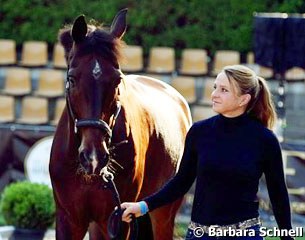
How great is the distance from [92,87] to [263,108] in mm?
1118

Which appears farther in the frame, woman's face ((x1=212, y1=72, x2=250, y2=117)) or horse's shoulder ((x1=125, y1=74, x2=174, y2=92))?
horse's shoulder ((x1=125, y1=74, x2=174, y2=92))

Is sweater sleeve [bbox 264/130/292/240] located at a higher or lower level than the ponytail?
lower

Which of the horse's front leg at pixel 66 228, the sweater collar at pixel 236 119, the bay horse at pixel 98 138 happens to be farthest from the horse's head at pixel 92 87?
the sweater collar at pixel 236 119

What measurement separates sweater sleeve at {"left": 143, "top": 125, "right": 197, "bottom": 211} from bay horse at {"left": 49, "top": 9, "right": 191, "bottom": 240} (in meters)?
0.45

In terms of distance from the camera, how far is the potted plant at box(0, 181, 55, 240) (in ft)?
30.9

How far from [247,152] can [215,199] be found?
Result: 283mm

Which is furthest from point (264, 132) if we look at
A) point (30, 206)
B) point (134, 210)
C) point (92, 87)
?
point (30, 206)

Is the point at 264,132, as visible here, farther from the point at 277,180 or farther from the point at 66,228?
the point at 66,228

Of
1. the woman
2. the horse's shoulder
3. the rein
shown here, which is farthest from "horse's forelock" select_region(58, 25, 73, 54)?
the woman

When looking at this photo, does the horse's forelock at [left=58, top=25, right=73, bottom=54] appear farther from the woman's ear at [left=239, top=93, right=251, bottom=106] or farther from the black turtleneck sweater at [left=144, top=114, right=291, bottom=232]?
the woman's ear at [left=239, top=93, right=251, bottom=106]

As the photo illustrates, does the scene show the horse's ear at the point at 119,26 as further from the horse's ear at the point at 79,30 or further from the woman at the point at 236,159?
the woman at the point at 236,159

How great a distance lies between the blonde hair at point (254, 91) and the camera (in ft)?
16.3

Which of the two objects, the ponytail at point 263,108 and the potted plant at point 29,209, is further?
the potted plant at point 29,209

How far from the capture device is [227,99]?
493cm
